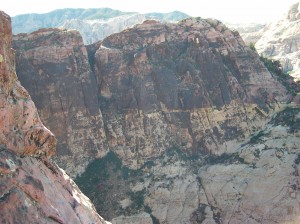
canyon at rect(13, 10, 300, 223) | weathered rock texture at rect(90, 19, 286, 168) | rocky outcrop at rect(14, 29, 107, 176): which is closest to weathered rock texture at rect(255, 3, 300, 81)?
weathered rock texture at rect(90, 19, 286, 168)

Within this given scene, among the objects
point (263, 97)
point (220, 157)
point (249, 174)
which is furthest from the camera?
point (263, 97)

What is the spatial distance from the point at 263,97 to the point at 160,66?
18.7 metres

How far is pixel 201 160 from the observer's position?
68688 millimetres

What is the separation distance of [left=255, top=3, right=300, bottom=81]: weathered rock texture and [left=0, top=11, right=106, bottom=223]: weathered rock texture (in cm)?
11267

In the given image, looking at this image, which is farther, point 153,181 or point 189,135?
point 189,135

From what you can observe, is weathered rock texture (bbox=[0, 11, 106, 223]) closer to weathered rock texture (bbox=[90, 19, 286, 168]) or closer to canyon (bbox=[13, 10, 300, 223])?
canyon (bbox=[13, 10, 300, 223])

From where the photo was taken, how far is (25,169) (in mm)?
27609

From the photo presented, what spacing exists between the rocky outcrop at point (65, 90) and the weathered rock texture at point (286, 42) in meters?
81.6

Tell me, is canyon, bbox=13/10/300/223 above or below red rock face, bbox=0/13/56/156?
below

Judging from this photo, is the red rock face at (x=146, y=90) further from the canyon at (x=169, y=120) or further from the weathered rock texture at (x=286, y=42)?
the weathered rock texture at (x=286, y=42)

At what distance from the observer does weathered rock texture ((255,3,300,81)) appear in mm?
138750

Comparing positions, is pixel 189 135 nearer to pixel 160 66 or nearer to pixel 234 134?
pixel 234 134

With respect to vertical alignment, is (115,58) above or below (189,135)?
above

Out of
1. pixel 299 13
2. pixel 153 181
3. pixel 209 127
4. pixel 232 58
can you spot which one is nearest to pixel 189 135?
pixel 209 127
